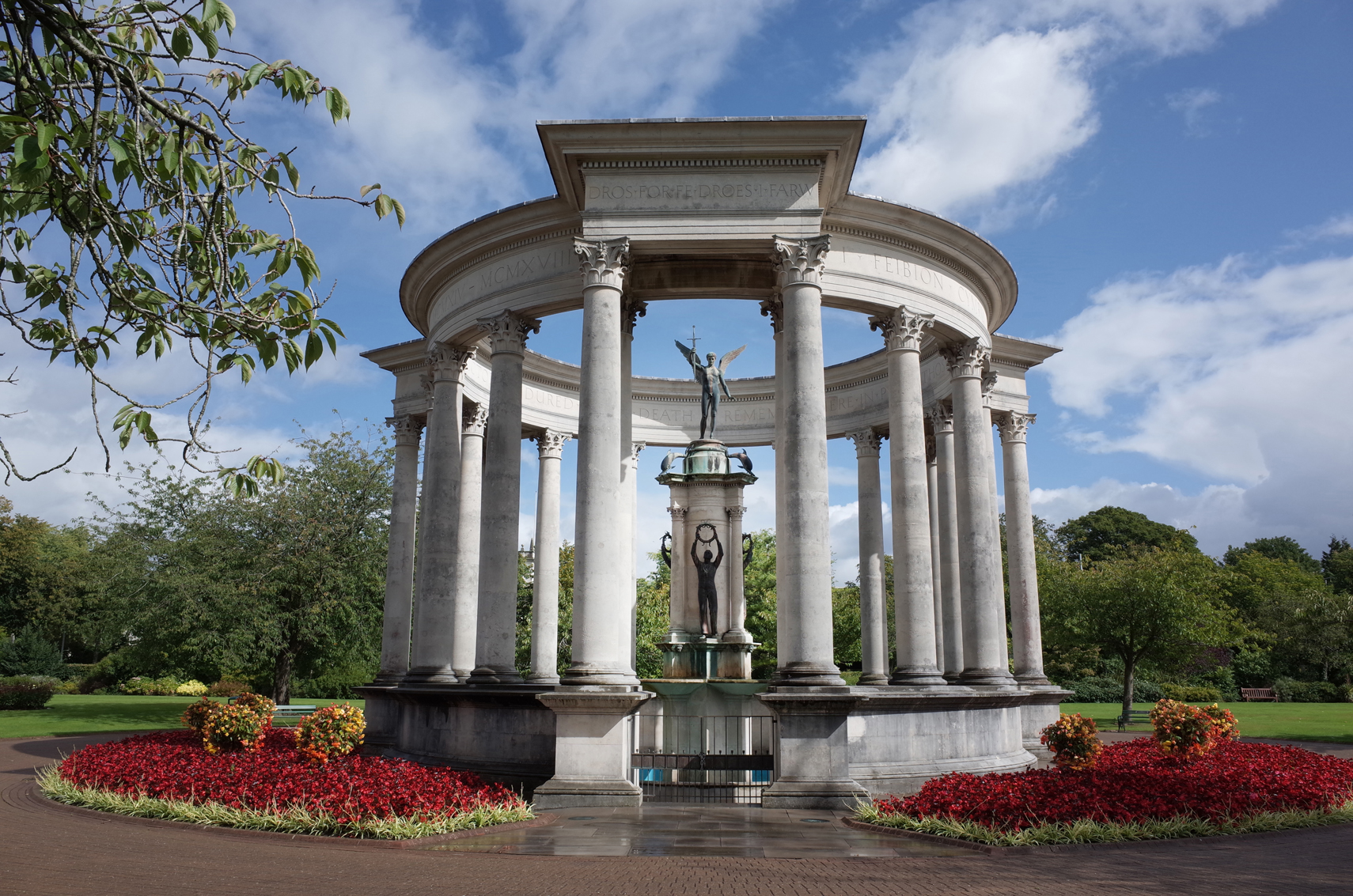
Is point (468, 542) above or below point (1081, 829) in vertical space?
above

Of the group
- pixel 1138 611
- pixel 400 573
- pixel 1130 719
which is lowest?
pixel 1130 719

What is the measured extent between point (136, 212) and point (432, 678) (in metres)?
23.3

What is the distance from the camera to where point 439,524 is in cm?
3247

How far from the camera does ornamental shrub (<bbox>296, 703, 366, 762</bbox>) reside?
878 inches

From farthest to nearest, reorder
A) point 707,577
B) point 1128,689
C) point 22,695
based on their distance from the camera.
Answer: point 1128,689 → point 22,695 → point 707,577

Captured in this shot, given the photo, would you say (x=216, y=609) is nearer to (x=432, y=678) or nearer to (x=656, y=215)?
(x=432, y=678)

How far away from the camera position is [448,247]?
105 ft

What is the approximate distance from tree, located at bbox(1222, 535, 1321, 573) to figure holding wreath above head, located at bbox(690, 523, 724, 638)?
139 meters

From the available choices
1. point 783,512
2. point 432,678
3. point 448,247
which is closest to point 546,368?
point 448,247

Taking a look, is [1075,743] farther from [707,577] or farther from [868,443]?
[868,443]

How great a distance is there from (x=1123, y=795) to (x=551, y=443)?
92.7 ft

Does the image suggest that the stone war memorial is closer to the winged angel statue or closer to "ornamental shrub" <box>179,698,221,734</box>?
the winged angel statue

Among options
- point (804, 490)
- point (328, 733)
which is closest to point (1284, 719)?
point (804, 490)

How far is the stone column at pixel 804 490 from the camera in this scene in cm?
2320
